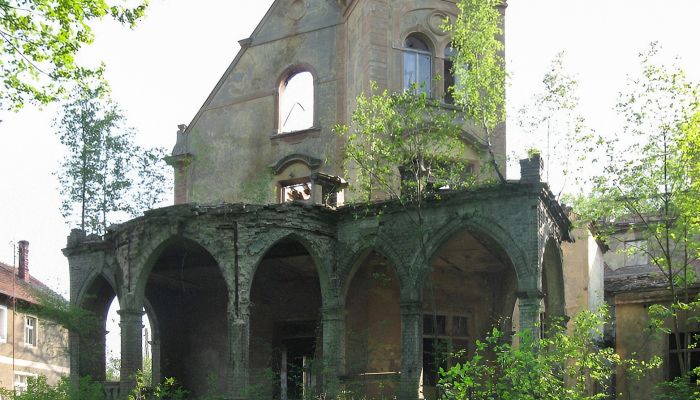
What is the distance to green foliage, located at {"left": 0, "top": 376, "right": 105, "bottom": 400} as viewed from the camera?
65.0 feet

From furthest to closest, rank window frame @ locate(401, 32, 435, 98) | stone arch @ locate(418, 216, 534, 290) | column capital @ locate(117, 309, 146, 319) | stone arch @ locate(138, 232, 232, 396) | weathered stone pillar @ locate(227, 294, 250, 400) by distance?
1. window frame @ locate(401, 32, 435, 98)
2. stone arch @ locate(138, 232, 232, 396)
3. column capital @ locate(117, 309, 146, 319)
4. weathered stone pillar @ locate(227, 294, 250, 400)
5. stone arch @ locate(418, 216, 534, 290)

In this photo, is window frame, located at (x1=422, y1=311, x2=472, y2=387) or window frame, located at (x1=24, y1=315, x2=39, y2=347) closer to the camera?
window frame, located at (x1=422, y1=311, x2=472, y2=387)

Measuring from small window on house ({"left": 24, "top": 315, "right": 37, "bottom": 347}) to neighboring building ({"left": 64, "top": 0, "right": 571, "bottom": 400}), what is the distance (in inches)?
572

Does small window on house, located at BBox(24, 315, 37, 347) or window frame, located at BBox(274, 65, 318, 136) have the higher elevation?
window frame, located at BBox(274, 65, 318, 136)

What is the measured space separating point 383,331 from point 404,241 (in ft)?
9.25

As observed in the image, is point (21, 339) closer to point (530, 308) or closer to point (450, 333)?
point (450, 333)

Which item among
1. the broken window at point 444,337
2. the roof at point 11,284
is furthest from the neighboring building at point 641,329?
the roof at point 11,284

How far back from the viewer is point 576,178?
67.2ft

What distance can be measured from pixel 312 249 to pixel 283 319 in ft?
12.6

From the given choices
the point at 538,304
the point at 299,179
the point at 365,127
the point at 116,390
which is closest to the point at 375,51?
the point at 299,179

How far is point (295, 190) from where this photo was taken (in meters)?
25.0

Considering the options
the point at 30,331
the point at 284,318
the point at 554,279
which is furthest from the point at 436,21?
the point at 30,331

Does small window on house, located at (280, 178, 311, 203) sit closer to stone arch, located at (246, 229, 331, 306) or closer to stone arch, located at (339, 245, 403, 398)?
stone arch, located at (339, 245, 403, 398)

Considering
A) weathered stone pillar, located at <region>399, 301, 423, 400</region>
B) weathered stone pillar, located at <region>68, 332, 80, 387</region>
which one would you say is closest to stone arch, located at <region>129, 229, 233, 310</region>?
weathered stone pillar, located at <region>68, 332, 80, 387</region>
